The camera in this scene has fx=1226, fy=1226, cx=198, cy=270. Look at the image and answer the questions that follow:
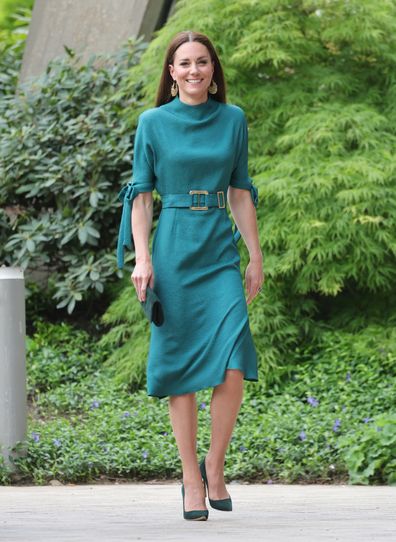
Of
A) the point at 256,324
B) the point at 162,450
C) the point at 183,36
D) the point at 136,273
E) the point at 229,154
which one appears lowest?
the point at 162,450

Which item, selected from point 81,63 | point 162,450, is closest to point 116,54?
point 81,63

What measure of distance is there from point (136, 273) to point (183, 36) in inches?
37.6

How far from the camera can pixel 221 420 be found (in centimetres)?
472

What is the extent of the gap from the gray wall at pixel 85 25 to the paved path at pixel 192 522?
5.28m

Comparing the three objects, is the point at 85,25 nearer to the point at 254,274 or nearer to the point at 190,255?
the point at 254,274

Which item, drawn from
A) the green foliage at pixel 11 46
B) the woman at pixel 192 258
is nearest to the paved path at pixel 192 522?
the woman at pixel 192 258

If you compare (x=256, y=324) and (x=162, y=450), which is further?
(x=256, y=324)

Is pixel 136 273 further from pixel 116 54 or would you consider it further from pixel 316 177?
pixel 116 54

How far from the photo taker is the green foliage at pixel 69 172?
949 centimetres

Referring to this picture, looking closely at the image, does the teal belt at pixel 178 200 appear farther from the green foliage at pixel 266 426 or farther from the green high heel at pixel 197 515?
the green foliage at pixel 266 426

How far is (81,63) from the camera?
10.7 metres

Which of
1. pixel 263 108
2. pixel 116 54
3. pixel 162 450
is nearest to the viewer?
pixel 162 450

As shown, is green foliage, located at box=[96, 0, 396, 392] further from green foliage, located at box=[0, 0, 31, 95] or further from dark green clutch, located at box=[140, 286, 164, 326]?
dark green clutch, located at box=[140, 286, 164, 326]

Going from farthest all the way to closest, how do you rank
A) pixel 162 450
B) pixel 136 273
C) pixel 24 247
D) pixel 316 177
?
pixel 24 247
pixel 316 177
pixel 162 450
pixel 136 273
